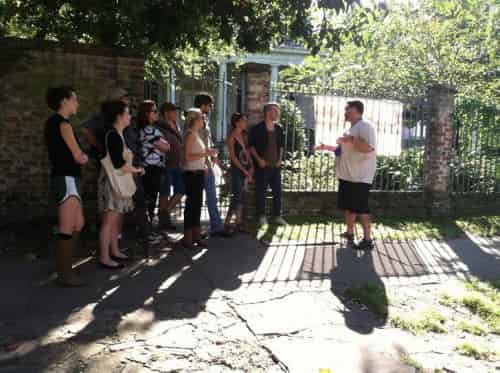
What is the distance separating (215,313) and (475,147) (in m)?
7.34

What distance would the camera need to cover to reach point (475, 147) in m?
9.65

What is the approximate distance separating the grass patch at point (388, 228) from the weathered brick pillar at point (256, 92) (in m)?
1.74

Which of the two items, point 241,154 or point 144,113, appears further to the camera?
point 241,154

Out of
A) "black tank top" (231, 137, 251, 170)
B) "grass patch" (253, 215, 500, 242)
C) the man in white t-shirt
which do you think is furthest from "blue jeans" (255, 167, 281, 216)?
the man in white t-shirt

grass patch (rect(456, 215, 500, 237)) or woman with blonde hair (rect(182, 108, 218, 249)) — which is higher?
woman with blonde hair (rect(182, 108, 218, 249))

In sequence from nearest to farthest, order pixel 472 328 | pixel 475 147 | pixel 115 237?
pixel 472 328 < pixel 115 237 < pixel 475 147

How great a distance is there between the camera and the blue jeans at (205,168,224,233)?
6508mm

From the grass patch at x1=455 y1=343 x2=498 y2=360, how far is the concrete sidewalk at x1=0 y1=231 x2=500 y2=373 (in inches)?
14.8

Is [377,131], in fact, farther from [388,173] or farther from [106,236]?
[106,236]

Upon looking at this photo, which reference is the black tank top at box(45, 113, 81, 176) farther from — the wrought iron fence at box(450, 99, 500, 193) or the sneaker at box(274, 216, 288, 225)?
the wrought iron fence at box(450, 99, 500, 193)

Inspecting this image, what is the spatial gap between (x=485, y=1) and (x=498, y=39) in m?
1.10

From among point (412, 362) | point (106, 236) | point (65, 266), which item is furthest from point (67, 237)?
point (412, 362)

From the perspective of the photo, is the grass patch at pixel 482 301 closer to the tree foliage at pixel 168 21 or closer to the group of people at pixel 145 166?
the group of people at pixel 145 166

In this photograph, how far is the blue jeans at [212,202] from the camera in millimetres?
6508
